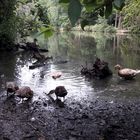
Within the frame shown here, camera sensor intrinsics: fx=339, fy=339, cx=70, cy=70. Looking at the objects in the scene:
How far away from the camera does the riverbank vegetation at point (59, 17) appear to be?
1.67 meters

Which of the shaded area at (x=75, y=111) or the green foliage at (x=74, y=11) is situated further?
the shaded area at (x=75, y=111)

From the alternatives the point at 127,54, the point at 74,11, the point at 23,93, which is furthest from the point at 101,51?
the point at 74,11

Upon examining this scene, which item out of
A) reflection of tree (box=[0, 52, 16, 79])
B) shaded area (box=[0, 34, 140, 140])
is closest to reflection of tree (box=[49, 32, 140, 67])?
reflection of tree (box=[0, 52, 16, 79])

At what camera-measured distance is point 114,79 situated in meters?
10.4

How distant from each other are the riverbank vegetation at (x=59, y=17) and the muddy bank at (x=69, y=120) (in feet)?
5.41

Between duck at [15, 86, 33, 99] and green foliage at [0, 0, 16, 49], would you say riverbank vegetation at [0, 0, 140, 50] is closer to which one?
green foliage at [0, 0, 16, 49]

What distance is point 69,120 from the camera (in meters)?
6.03

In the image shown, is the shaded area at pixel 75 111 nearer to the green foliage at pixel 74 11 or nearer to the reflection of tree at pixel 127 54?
the green foliage at pixel 74 11

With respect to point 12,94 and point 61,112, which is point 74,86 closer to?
point 12,94

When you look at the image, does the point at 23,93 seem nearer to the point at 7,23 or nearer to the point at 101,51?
the point at 7,23

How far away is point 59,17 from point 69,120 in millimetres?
3729

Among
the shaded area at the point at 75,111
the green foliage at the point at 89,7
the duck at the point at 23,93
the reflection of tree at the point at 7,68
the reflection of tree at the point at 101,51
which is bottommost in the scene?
the reflection of tree at the point at 101,51

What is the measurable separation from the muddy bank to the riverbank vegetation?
1.65 m

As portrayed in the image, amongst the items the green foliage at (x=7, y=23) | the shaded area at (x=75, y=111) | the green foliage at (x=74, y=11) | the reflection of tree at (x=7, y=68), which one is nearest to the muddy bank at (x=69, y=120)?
the shaded area at (x=75, y=111)
